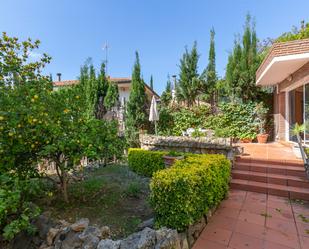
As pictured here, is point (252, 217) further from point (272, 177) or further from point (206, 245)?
point (272, 177)

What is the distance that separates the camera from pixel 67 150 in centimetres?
388

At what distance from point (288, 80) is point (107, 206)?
937 centimetres

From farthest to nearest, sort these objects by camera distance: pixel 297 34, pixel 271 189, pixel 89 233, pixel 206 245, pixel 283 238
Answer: pixel 297 34, pixel 271 189, pixel 283 238, pixel 206 245, pixel 89 233

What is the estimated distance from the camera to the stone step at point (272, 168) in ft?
17.9

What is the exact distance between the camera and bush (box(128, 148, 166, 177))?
6.89 m

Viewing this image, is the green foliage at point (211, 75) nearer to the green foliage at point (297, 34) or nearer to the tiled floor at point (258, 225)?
the green foliage at point (297, 34)

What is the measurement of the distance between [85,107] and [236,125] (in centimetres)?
889

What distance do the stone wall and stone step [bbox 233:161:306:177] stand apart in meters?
0.43

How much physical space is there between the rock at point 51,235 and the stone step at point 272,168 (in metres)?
5.12

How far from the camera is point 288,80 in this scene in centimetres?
896

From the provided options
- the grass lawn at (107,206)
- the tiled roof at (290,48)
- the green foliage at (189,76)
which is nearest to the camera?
the grass lawn at (107,206)

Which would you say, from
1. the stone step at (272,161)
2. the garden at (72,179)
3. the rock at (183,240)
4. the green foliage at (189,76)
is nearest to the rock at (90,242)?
the garden at (72,179)

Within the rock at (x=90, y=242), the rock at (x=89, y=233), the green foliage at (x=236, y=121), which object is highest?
the green foliage at (x=236, y=121)

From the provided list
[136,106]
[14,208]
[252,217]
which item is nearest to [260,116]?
[136,106]
